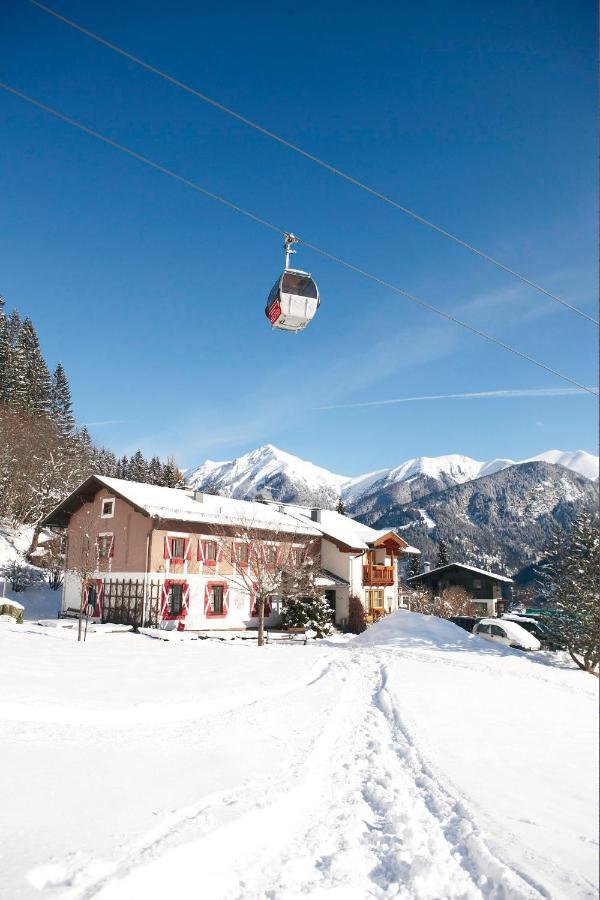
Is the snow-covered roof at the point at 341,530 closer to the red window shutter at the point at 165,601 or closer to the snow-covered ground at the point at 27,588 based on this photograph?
the red window shutter at the point at 165,601

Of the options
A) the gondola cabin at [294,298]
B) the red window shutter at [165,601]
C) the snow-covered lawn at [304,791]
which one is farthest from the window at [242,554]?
the gondola cabin at [294,298]

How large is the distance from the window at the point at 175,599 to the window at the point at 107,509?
5307 mm

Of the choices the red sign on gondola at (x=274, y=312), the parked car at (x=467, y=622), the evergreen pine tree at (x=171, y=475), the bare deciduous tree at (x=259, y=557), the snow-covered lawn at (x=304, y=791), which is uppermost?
the evergreen pine tree at (x=171, y=475)

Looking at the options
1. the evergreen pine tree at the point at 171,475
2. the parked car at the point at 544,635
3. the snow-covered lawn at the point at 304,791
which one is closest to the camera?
the snow-covered lawn at the point at 304,791

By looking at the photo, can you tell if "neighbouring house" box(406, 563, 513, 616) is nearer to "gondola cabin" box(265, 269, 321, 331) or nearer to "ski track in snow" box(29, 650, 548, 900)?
"ski track in snow" box(29, 650, 548, 900)

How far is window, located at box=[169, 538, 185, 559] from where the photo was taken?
2850 centimetres

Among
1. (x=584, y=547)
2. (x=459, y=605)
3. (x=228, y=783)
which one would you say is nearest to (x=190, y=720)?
(x=228, y=783)

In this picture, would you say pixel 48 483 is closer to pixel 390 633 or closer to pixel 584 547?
pixel 390 633

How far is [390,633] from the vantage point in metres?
26.5

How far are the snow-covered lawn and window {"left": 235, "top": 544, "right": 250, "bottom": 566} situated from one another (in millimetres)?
17041

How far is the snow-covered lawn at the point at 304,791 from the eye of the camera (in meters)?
2.36

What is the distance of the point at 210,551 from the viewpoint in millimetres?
29750

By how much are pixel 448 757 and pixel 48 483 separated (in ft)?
147

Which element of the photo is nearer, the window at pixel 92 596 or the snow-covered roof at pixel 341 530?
Result: the window at pixel 92 596
